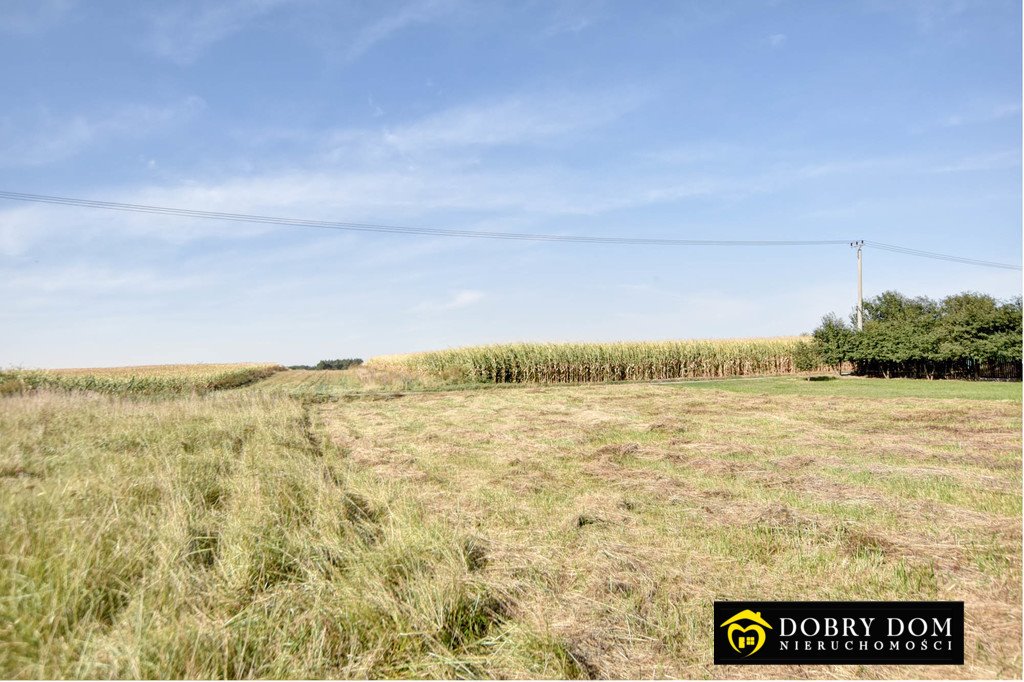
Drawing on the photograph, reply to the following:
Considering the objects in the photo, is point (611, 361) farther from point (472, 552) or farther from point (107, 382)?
point (472, 552)

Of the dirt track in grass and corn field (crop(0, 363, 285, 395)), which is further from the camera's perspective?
corn field (crop(0, 363, 285, 395))

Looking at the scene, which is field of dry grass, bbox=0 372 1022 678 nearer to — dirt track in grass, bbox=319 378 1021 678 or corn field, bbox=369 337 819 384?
dirt track in grass, bbox=319 378 1021 678

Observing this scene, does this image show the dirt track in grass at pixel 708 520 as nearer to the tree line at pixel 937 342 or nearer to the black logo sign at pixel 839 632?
the black logo sign at pixel 839 632

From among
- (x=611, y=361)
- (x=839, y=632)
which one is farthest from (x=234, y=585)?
(x=611, y=361)

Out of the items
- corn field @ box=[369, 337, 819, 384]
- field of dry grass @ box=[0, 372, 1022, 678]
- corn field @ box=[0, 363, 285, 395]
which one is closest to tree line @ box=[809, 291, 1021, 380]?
corn field @ box=[369, 337, 819, 384]

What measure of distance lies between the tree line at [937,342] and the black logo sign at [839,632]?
103 feet

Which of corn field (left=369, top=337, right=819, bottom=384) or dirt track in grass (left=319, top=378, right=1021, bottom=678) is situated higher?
corn field (left=369, top=337, right=819, bottom=384)

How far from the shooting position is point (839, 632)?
125 inches

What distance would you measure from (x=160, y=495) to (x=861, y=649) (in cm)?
558

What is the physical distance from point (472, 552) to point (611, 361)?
32597 millimetres

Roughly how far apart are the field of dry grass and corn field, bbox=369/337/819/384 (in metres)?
24.6

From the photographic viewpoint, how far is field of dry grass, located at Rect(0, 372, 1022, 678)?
2811 millimetres

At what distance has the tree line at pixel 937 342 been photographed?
2734cm

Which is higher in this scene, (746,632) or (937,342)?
(937,342)
